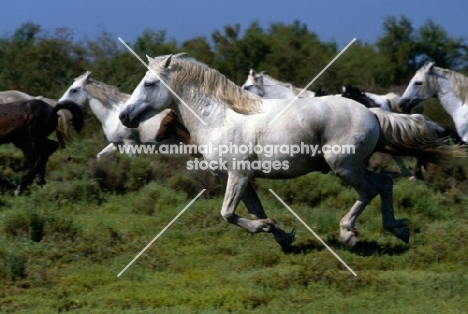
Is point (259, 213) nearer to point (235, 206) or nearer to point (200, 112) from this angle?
point (235, 206)

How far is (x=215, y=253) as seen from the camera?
826cm

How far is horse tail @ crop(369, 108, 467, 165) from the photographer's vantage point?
8.17m

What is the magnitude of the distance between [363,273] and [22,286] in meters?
2.96

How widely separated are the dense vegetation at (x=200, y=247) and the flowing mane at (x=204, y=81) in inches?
58.2

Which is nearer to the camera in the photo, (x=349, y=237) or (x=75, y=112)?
(x=349, y=237)

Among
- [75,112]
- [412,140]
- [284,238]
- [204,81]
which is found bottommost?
[284,238]

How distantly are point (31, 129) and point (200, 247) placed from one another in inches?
187

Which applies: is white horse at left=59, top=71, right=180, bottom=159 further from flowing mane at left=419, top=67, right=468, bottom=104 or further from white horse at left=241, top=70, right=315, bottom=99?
flowing mane at left=419, top=67, right=468, bottom=104

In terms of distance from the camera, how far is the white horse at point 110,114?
1367cm

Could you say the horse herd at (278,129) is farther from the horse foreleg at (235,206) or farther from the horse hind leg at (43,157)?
the horse hind leg at (43,157)

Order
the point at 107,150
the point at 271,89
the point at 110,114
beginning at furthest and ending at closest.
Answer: the point at 271,89, the point at 110,114, the point at 107,150

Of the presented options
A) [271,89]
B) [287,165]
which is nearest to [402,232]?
[287,165]

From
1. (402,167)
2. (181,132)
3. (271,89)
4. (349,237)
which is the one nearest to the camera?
(349,237)

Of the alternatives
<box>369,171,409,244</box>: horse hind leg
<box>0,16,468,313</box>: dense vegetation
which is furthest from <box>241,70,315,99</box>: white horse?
<box>369,171,409,244</box>: horse hind leg
